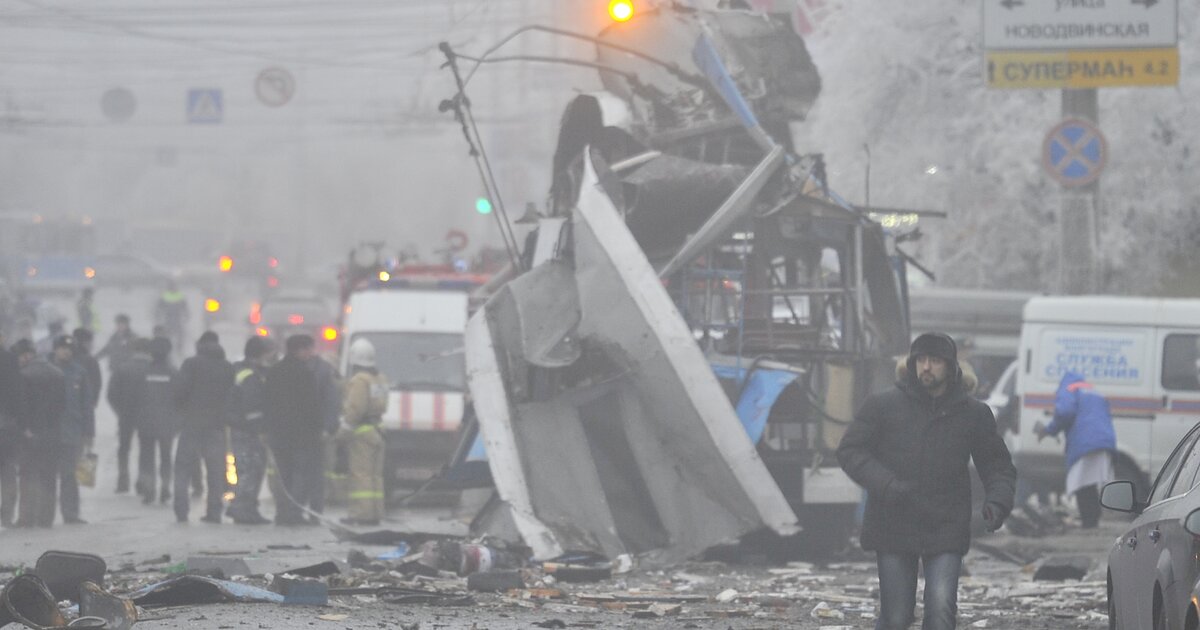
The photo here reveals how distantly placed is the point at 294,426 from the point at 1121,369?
7.74 meters

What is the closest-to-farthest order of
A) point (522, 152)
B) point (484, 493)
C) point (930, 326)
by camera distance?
point (484, 493) → point (930, 326) → point (522, 152)

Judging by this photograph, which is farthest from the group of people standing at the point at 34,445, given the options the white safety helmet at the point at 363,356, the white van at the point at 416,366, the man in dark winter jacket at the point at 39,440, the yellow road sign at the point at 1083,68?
the yellow road sign at the point at 1083,68

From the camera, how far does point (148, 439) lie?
59.1 ft

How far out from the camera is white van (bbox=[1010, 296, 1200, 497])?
17594 mm

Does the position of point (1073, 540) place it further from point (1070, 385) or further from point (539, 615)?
point (539, 615)

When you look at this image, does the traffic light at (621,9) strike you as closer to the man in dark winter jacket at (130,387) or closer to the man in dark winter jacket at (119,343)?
the man in dark winter jacket at (130,387)

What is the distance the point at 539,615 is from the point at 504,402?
10.7 ft

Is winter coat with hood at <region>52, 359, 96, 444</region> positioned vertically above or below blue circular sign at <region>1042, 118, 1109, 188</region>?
below

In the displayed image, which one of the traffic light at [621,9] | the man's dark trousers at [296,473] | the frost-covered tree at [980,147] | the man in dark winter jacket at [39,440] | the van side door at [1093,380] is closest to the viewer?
the traffic light at [621,9]

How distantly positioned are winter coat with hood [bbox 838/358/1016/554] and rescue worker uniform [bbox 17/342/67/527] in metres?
10.2

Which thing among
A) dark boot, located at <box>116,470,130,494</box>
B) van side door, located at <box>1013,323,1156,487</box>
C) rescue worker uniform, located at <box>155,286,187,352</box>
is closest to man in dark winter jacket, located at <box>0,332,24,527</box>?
dark boot, located at <box>116,470,130,494</box>

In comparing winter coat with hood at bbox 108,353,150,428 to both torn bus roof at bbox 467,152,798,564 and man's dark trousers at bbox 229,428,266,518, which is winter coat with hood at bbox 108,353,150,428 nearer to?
man's dark trousers at bbox 229,428,266,518

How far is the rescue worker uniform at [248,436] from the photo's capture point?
16250mm

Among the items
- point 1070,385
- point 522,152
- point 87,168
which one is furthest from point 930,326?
point 87,168
